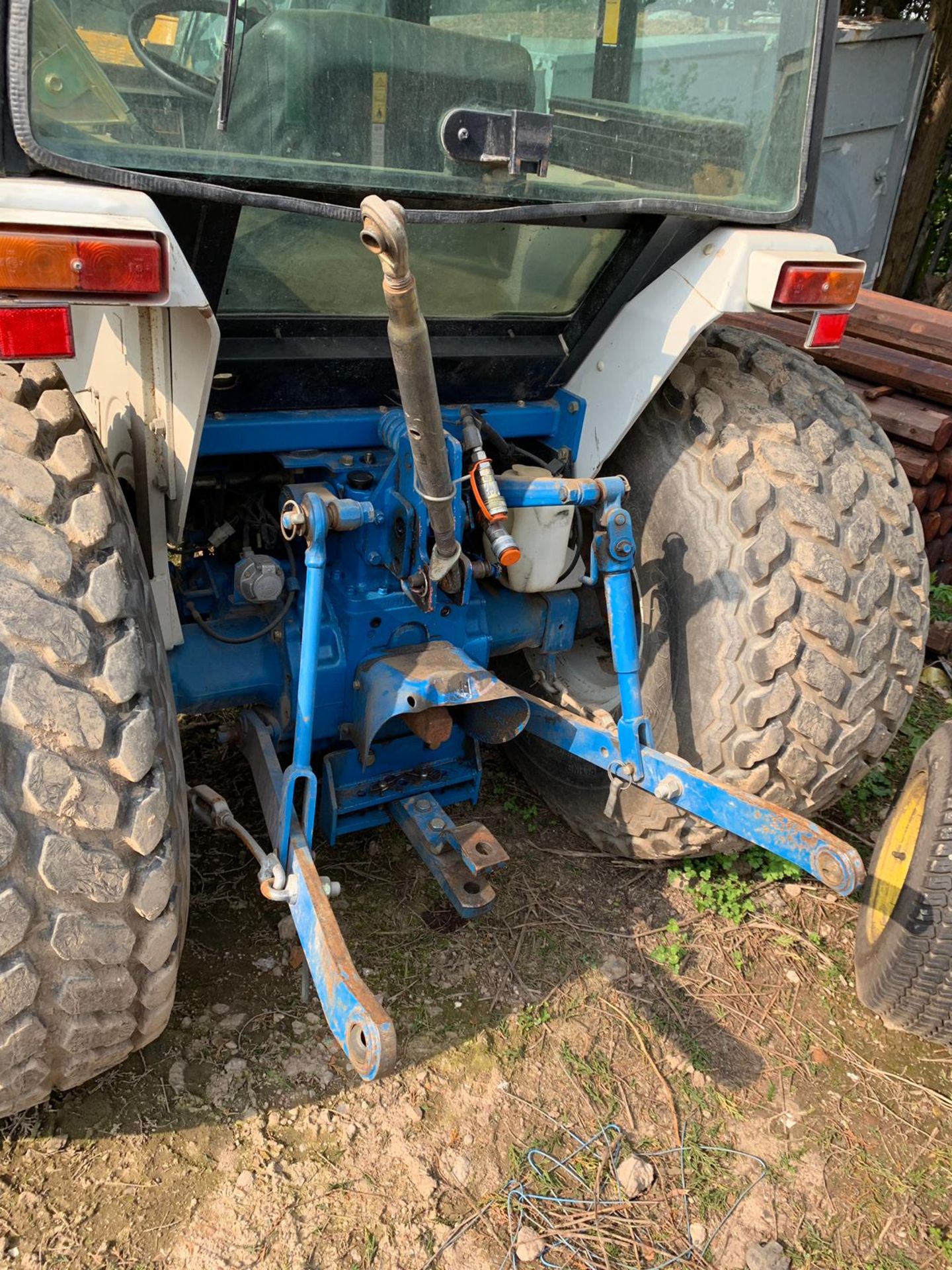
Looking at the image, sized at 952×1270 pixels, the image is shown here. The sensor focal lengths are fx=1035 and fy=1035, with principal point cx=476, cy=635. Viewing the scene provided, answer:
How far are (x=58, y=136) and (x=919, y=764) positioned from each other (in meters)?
2.31

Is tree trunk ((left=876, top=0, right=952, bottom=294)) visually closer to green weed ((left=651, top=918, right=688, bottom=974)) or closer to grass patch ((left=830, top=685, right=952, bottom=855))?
grass patch ((left=830, top=685, right=952, bottom=855))

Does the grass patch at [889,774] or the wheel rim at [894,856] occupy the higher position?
the wheel rim at [894,856]

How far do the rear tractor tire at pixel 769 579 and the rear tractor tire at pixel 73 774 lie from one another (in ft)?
4.30

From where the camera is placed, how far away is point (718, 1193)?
219cm

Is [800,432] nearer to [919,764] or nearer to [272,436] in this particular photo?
[919,764]

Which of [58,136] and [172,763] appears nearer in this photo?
[58,136]

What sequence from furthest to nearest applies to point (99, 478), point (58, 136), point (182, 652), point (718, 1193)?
1. point (182, 652)
2. point (718, 1193)
3. point (99, 478)
4. point (58, 136)

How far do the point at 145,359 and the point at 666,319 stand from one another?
3.95ft

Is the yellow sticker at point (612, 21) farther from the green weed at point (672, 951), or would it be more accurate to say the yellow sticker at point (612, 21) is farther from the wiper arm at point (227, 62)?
the green weed at point (672, 951)

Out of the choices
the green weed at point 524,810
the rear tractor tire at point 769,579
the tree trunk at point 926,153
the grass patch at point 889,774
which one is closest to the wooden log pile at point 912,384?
the grass patch at point 889,774

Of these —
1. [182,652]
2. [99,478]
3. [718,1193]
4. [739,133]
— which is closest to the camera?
[99,478]

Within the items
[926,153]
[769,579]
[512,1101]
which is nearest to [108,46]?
[769,579]

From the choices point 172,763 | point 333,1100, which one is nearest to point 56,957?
point 172,763

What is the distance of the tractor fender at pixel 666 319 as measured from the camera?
7.67 feet
